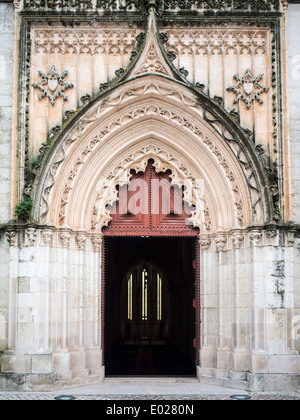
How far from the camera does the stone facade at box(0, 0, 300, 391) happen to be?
44.3 feet

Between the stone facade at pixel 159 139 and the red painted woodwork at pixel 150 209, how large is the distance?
35 centimetres

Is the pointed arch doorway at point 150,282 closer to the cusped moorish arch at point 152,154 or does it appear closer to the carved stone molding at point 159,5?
the cusped moorish arch at point 152,154

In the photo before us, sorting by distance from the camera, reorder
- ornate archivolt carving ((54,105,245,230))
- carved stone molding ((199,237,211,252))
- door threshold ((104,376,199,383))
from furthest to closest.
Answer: carved stone molding ((199,237,211,252)), door threshold ((104,376,199,383)), ornate archivolt carving ((54,105,245,230))

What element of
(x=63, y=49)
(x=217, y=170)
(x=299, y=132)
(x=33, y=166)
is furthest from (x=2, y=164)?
(x=299, y=132)

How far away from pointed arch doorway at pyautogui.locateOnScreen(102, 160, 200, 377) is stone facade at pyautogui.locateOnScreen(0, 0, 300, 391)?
487 mm

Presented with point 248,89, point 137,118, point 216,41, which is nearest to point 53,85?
point 137,118

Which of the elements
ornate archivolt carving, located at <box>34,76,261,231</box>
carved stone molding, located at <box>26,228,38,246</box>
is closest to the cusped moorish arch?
ornate archivolt carving, located at <box>34,76,261,231</box>

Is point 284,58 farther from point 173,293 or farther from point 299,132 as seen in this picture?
point 173,293

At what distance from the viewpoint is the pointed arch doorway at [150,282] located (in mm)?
14875

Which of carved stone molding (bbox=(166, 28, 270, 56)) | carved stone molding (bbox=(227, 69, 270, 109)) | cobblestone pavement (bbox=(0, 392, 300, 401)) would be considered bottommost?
cobblestone pavement (bbox=(0, 392, 300, 401))

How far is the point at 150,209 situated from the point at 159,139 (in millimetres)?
1700

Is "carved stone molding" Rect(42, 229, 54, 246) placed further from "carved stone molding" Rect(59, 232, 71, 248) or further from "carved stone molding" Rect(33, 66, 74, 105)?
"carved stone molding" Rect(33, 66, 74, 105)

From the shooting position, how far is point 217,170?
14312 mm

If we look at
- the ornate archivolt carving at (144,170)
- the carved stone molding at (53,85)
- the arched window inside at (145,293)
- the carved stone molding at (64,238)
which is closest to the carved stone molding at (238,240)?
the ornate archivolt carving at (144,170)
